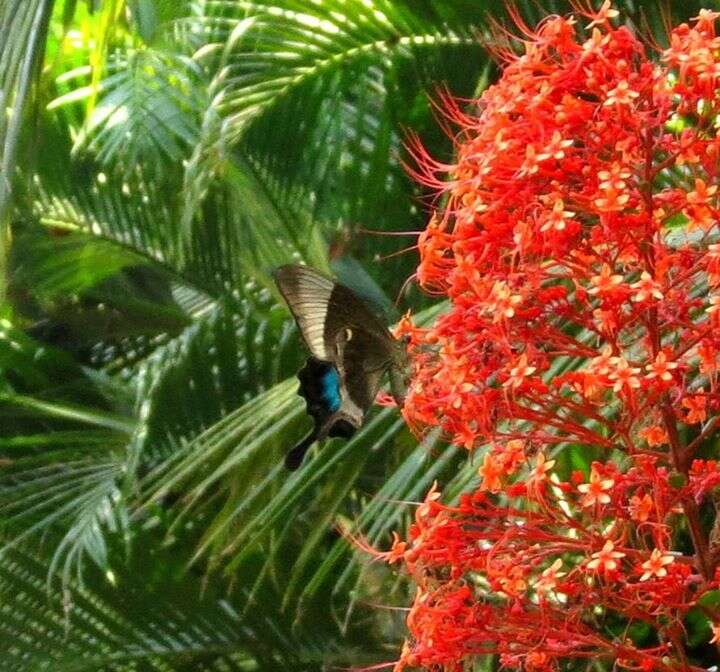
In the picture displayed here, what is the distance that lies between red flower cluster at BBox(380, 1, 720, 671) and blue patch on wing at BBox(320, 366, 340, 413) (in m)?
0.47

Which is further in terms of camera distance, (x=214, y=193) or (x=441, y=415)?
(x=214, y=193)

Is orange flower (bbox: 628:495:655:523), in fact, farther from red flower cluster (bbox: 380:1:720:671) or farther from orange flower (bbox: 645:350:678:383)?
orange flower (bbox: 645:350:678:383)

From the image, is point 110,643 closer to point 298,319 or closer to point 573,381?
point 298,319

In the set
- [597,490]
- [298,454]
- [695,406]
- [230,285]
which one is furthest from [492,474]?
[230,285]

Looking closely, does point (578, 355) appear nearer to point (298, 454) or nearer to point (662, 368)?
point (662, 368)

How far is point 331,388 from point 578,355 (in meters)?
0.59

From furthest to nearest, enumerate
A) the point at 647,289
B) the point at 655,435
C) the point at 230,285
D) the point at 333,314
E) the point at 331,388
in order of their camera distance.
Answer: the point at 230,285 < the point at 331,388 < the point at 333,314 < the point at 655,435 < the point at 647,289

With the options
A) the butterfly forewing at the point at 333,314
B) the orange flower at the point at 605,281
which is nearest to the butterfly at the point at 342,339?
the butterfly forewing at the point at 333,314

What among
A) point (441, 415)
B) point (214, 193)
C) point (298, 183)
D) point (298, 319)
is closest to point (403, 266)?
point (298, 183)

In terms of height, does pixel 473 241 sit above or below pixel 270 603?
above

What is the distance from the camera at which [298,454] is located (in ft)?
6.37

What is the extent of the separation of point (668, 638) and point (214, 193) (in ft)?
Result: 7.17

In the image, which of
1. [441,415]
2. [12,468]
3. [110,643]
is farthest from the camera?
[12,468]

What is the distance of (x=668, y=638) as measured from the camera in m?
1.33
